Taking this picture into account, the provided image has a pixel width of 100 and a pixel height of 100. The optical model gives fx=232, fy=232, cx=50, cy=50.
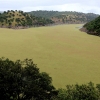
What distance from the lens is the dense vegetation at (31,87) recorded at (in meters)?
6.20

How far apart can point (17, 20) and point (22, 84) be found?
4265 cm

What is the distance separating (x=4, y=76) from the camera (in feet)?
22.6

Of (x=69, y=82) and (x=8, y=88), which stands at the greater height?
(x=8, y=88)

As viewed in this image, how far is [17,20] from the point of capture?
48562mm

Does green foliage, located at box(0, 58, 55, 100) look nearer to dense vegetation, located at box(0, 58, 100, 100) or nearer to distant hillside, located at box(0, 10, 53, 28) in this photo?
dense vegetation, located at box(0, 58, 100, 100)

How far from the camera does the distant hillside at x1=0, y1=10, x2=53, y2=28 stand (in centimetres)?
4620

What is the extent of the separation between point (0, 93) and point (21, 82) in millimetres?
695

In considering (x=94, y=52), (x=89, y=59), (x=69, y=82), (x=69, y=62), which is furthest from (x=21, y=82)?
(x=94, y=52)

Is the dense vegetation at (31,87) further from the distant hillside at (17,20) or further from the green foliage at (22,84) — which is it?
the distant hillside at (17,20)

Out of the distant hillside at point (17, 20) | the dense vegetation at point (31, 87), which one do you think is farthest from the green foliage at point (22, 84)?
the distant hillside at point (17, 20)

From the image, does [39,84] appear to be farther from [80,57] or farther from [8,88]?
[80,57]

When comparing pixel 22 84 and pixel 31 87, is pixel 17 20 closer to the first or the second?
pixel 22 84

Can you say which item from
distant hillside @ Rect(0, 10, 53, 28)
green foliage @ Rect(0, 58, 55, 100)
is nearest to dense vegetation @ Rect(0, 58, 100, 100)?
green foliage @ Rect(0, 58, 55, 100)

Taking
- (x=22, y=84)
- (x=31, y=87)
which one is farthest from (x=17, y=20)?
(x=31, y=87)
